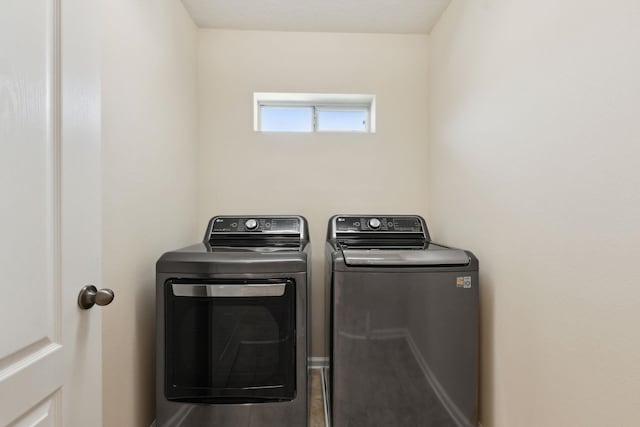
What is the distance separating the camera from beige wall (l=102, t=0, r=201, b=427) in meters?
1.23

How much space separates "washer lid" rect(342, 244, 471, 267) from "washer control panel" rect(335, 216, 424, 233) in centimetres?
52

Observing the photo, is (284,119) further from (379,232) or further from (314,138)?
(379,232)

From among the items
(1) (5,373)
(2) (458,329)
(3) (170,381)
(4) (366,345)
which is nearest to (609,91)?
(2) (458,329)

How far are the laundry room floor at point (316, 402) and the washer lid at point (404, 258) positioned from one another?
955 millimetres

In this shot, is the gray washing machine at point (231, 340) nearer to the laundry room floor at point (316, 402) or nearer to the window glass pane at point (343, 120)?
the laundry room floor at point (316, 402)

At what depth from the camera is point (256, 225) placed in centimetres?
Result: 193

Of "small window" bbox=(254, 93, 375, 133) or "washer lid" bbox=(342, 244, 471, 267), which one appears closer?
"washer lid" bbox=(342, 244, 471, 267)

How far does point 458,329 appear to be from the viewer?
4.56 feet

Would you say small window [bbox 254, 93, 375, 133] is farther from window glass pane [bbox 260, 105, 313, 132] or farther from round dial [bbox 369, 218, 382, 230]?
round dial [bbox 369, 218, 382, 230]

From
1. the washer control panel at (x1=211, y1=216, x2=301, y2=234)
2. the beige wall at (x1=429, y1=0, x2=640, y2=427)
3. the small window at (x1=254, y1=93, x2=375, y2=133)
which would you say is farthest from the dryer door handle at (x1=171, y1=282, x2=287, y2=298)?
the small window at (x1=254, y1=93, x2=375, y2=133)

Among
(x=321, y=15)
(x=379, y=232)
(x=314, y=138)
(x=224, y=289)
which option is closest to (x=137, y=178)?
(x=224, y=289)

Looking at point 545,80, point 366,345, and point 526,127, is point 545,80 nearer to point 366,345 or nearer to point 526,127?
point 526,127

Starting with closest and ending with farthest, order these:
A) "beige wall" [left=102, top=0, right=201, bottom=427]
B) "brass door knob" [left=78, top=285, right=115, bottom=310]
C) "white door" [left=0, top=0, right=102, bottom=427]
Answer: "white door" [left=0, top=0, right=102, bottom=427]
"brass door knob" [left=78, top=285, right=115, bottom=310]
"beige wall" [left=102, top=0, right=201, bottom=427]

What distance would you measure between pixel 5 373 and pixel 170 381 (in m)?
0.91
